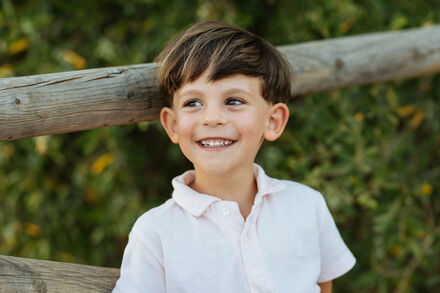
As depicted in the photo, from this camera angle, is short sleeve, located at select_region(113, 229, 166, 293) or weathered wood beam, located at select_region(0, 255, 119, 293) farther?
short sleeve, located at select_region(113, 229, 166, 293)

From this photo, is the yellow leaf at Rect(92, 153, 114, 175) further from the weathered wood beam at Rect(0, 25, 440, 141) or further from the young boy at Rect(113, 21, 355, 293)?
the young boy at Rect(113, 21, 355, 293)

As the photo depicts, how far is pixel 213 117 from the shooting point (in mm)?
1273

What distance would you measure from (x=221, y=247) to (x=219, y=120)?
31 centimetres

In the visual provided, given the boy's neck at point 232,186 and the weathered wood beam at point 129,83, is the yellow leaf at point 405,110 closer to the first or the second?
the weathered wood beam at point 129,83

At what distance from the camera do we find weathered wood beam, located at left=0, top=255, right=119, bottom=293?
43.2 inches

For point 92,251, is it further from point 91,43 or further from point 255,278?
point 255,278

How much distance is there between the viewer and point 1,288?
107 cm

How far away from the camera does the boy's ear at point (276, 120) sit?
57.1 inches

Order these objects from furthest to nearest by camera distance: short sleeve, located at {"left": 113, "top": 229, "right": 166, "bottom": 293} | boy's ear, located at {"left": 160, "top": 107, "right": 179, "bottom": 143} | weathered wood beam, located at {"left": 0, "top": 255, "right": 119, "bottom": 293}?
boy's ear, located at {"left": 160, "top": 107, "right": 179, "bottom": 143}, short sleeve, located at {"left": 113, "top": 229, "right": 166, "bottom": 293}, weathered wood beam, located at {"left": 0, "top": 255, "right": 119, "bottom": 293}

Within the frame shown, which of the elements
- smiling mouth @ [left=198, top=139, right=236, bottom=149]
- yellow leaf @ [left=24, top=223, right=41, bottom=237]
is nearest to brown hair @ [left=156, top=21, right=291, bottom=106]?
smiling mouth @ [left=198, top=139, right=236, bottom=149]

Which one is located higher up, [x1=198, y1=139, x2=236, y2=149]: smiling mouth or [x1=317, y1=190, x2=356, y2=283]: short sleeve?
[x1=198, y1=139, x2=236, y2=149]: smiling mouth

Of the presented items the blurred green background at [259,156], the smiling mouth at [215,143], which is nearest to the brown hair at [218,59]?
the smiling mouth at [215,143]

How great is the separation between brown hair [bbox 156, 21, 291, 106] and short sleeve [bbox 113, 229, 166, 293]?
1.28 ft

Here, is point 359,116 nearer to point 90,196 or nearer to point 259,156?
point 259,156
